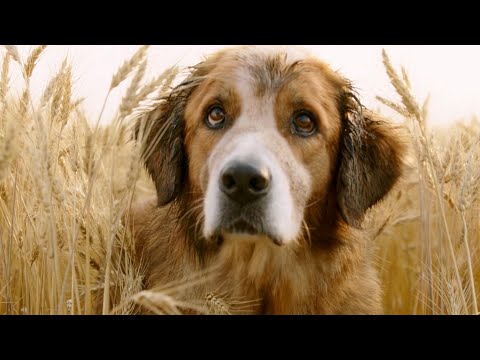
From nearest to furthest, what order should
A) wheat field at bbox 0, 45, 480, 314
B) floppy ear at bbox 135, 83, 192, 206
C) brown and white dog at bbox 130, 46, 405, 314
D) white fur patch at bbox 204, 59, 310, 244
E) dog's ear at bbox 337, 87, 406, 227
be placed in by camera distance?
wheat field at bbox 0, 45, 480, 314, white fur patch at bbox 204, 59, 310, 244, brown and white dog at bbox 130, 46, 405, 314, dog's ear at bbox 337, 87, 406, 227, floppy ear at bbox 135, 83, 192, 206

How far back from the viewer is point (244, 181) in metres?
3.11

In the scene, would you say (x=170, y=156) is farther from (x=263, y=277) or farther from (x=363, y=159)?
(x=363, y=159)

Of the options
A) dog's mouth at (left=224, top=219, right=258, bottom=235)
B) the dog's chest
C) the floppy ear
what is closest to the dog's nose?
dog's mouth at (left=224, top=219, right=258, bottom=235)

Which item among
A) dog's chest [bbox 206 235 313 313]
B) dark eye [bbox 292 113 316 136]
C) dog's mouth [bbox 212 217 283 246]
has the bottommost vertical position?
dog's chest [bbox 206 235 313 313]

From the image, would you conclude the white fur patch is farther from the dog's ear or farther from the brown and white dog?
the dog's ear

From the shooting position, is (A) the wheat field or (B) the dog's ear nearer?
(A) the wheat field

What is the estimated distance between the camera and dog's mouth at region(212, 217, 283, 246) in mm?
3303

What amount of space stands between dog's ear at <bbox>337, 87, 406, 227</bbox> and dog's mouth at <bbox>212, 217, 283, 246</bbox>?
30.9 inches

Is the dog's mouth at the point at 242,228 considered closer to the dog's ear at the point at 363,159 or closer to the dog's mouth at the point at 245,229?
the dog's mouth at the point at 245,229

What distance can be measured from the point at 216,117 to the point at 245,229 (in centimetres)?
76

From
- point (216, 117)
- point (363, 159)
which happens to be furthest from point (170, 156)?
point (363, 159)

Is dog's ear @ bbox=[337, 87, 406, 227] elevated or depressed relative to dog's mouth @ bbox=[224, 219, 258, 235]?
elevated

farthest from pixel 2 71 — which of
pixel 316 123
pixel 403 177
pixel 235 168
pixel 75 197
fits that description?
pixel 403 177

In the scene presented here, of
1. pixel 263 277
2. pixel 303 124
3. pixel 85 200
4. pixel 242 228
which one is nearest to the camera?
pixel 85 200
